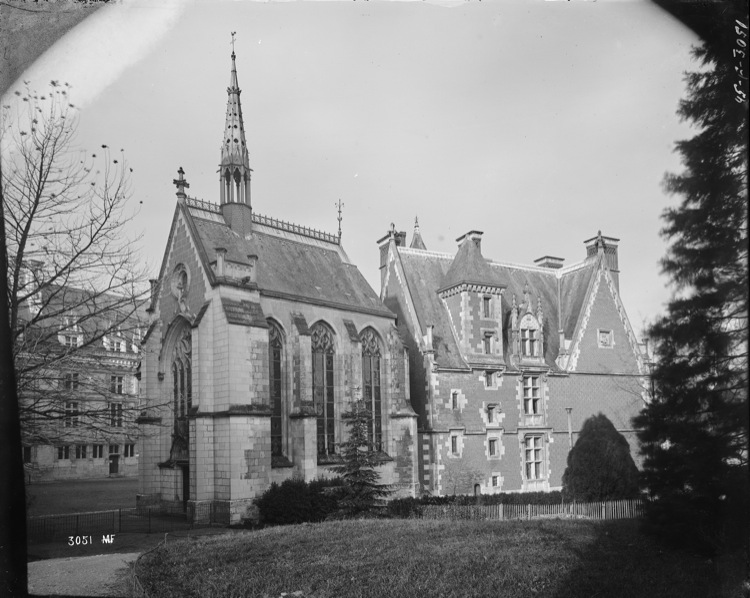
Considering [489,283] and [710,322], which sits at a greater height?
[489,283]

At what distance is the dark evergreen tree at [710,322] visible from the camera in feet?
30.1

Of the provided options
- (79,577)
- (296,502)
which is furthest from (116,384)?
(296,502)

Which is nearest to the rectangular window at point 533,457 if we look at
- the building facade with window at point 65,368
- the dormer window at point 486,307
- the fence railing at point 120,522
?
the dormer window at point 486,307

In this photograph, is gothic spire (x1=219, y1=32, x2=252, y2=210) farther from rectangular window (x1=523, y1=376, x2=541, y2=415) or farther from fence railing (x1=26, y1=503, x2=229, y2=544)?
rectangular window (x1=523, y1=376, x2=541, y2=415)

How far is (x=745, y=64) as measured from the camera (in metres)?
9.15

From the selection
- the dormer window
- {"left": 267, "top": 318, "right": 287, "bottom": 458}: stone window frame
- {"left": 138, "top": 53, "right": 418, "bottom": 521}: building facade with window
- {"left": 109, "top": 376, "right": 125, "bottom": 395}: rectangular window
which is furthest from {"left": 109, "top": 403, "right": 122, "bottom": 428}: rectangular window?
the dormer window

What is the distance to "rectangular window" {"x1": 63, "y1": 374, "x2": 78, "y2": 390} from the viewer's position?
12156 millimetres

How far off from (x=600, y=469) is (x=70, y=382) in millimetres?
18378

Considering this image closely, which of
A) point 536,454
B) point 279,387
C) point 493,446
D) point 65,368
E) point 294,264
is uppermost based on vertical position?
point 294,264

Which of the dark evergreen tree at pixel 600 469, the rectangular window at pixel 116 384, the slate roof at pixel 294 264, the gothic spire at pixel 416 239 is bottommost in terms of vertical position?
the dark evergreen tree at pixel 600 469

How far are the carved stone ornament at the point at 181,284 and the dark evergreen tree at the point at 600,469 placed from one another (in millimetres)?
15544

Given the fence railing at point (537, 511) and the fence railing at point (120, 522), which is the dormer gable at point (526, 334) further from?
→ the fence railing at point (120, 522)

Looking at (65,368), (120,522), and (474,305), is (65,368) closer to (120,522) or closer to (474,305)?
(120,522)

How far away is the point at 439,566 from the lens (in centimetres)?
1214
